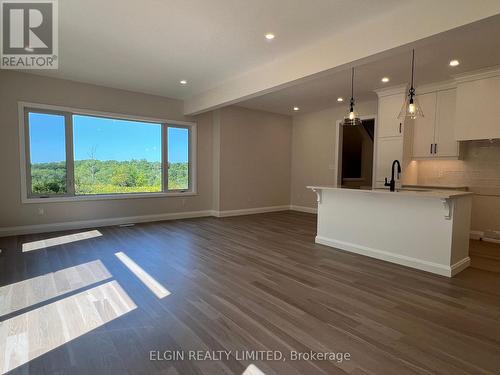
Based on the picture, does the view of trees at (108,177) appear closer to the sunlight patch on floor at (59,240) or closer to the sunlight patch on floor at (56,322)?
the sunlight patch on floor at (59,240)

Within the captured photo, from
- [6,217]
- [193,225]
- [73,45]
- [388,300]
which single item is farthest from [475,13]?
[6,217]

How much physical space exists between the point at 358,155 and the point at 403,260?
625cm

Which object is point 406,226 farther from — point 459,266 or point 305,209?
point 305,209

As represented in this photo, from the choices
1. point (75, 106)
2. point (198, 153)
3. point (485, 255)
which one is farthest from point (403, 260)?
point (75, 106)

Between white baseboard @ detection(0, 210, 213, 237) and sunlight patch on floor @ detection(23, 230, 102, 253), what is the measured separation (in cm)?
41

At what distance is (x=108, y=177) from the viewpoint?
5.91 metres

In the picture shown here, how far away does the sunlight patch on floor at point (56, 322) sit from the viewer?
73.0 inches

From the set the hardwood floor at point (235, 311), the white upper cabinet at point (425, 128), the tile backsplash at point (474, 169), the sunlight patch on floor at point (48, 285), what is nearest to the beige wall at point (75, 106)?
the hardwood floor at point (235, 311)

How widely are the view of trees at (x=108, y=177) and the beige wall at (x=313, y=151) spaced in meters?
3.36

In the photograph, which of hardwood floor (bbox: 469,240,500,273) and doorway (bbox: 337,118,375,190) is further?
doorway (bbox: 337,118,375,190)

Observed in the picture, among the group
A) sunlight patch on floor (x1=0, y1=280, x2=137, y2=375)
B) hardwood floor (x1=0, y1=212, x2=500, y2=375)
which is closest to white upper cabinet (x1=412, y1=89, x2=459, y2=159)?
hardwood floor (x1=0, y1=212, x2=500, y2=375)

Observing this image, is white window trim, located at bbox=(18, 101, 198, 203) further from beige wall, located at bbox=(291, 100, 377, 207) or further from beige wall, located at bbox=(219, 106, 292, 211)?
beige wall, located at bbox=(291, 100, 377, 207)

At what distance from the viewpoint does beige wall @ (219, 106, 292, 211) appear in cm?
710

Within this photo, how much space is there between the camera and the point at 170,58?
4.14 meters
